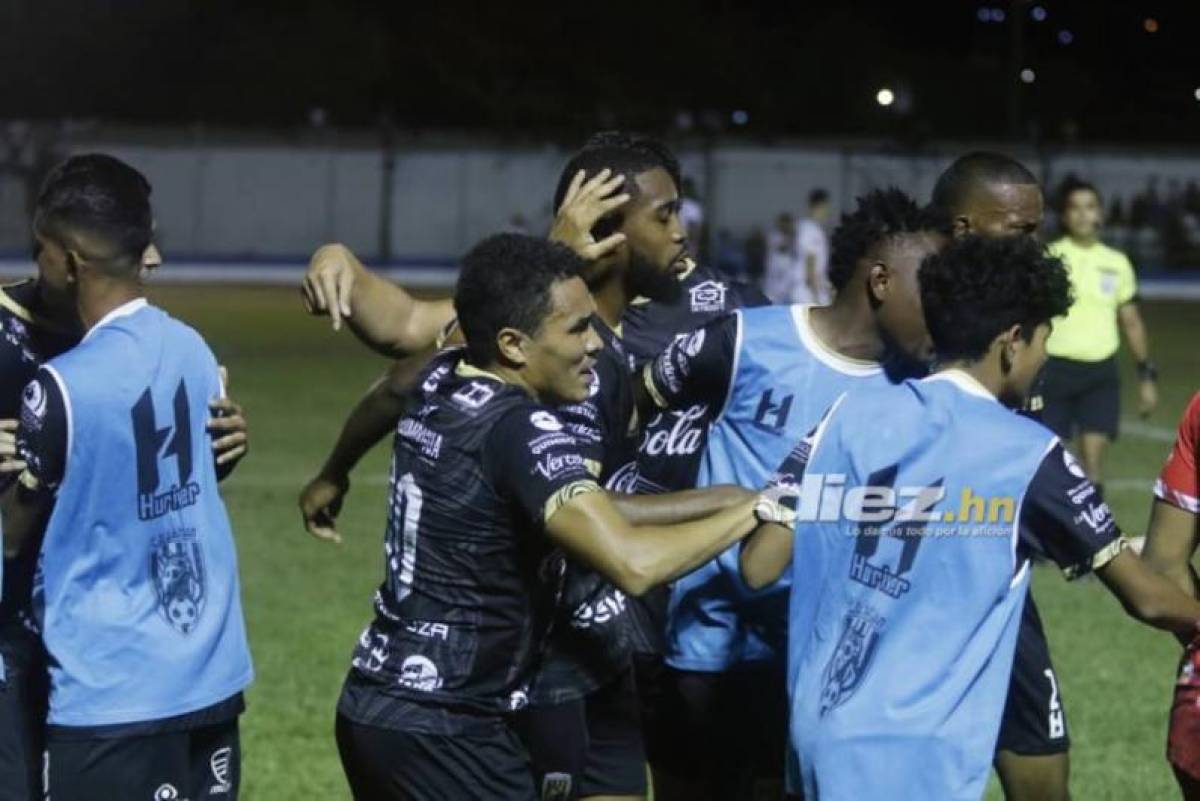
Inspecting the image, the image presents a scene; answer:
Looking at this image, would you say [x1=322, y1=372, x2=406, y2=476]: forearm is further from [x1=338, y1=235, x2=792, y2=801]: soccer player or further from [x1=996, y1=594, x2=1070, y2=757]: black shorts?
[x1=996, y1=594, x2=1070, y2=757]: black shorts

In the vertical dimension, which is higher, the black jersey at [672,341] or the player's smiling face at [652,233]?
the player's smiling face at [652,233]

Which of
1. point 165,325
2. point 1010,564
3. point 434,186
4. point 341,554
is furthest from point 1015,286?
point 434,186

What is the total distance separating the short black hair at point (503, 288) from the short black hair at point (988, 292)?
2.98 feet

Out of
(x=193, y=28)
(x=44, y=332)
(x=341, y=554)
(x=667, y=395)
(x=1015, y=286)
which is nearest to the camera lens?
(x=1015, y=286)

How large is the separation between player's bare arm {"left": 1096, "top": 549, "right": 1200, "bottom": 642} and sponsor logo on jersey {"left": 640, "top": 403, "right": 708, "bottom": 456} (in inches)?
62.0

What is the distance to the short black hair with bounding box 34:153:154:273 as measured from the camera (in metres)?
5.26

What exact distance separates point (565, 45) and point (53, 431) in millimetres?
60751

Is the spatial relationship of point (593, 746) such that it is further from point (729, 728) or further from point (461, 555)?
point (461, 555)

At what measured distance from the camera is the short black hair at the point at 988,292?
4.77 m

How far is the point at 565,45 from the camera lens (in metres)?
64.9

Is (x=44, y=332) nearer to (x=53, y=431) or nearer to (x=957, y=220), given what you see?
(x=53, y=431)

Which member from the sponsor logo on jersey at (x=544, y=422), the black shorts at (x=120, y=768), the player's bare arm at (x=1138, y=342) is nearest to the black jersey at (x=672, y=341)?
the sponsor logo on jersey at (x=544, y=422)

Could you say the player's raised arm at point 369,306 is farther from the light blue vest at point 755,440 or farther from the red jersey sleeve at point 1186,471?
the red jersey sleeve at point 1186,471

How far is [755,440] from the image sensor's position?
5.96 metres
